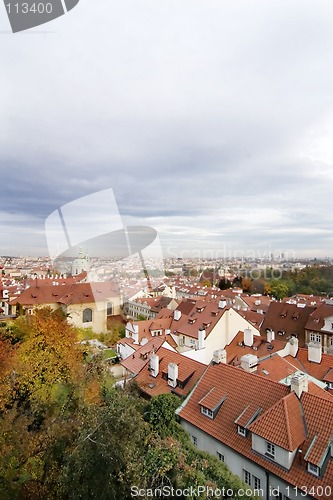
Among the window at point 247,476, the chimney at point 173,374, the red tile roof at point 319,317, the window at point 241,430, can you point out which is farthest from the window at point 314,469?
the red tile roof at point 319,317

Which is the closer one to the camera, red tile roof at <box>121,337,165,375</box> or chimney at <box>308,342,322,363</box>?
chimney at <box>308,342,322,363</box>

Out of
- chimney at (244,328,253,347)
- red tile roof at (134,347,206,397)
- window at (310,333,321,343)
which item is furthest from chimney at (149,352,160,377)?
window at (310,333,321,343)

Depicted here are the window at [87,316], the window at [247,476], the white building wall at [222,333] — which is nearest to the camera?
the window at [247,476]

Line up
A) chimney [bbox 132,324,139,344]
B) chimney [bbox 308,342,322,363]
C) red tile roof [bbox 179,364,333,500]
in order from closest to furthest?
red tile roof [bbox 179,364,333,500], chimney [bbox 308,342,322,363], chimney [bbox 132,324,139,344]

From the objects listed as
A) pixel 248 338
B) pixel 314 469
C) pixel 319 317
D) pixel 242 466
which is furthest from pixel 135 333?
pixel 314 469

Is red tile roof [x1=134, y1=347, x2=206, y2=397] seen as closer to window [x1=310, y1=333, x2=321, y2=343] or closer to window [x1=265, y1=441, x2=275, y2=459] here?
window [x1=265, y1=441, x2=275, y2=459]

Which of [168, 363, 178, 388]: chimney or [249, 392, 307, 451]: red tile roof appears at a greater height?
[249, 392, 307, 451]: red tile roof

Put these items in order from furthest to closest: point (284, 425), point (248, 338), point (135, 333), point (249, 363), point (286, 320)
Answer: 1. point (286, 320)
2. point (135, 333)
3. point (248, 338)
4. point (249, 363)
5. point (284, 425)

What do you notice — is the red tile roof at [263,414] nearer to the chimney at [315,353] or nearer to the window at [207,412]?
the window at [207,412]

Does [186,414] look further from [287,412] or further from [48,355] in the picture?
[48,355]

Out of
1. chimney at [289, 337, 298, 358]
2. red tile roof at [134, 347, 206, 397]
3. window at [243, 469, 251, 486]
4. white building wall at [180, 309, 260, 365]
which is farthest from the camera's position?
white building wall at [180, 309, 260, 365]

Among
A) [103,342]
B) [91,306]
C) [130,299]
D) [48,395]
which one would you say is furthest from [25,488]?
[130,299]

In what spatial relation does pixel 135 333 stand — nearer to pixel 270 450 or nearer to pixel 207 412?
pixel 207 412
